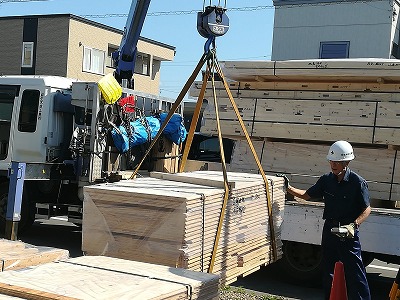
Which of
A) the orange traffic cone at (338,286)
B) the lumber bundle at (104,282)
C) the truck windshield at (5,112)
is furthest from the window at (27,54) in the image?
the lumber bundle at (104,282)

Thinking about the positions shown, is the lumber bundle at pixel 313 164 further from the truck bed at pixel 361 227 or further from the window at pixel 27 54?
the window at pixel 27 54

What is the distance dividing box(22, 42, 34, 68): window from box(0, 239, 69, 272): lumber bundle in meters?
26.5

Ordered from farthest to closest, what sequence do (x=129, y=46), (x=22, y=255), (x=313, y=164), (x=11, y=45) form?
(x=11, y=45) → (x=129, y=46) → (x=313, y=164) → (x=22, y=255)

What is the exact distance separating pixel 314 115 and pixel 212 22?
237 centimetres

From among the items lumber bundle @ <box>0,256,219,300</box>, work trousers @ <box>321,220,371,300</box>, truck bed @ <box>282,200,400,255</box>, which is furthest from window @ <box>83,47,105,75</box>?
lumber bundle @ <box>0,256,219,300</box>

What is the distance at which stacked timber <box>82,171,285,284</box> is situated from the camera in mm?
4758

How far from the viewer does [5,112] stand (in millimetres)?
10359

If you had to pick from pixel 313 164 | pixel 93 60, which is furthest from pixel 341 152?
pixel 93 60

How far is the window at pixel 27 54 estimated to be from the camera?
98.9 ft

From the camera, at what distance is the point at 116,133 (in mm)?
9805

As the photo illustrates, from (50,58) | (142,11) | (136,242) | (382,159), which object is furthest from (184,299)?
(50,58)

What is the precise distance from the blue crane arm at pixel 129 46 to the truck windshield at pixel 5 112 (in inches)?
96.8

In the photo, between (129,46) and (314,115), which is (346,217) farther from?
(129,46)

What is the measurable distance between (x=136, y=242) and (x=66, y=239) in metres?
6.60
